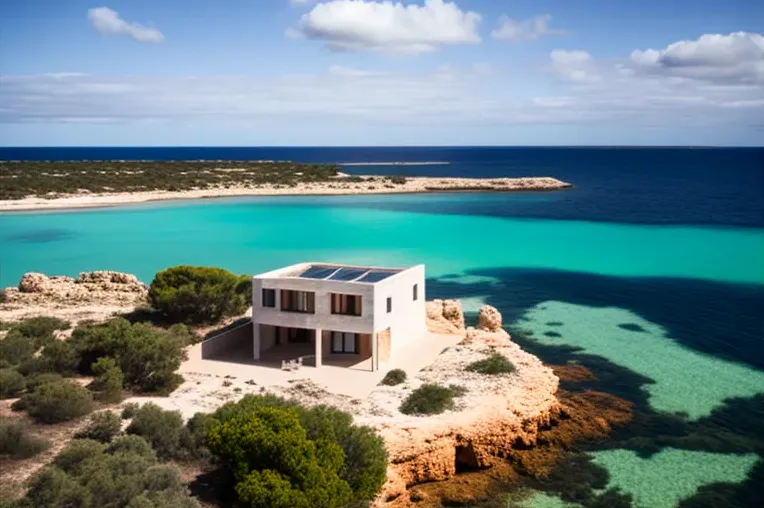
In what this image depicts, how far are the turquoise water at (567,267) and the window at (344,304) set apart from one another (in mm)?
9489

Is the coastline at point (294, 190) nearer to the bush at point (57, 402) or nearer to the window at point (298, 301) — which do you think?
the window at point (298, 301)

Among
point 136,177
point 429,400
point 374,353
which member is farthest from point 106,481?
point 136,177

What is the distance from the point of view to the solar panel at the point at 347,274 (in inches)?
1015

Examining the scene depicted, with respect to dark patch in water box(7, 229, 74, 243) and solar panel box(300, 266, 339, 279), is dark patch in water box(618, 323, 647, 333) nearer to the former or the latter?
solar panel box(300, 266, 339, 279)

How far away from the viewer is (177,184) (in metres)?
88.1

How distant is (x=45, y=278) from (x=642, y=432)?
94.8ft

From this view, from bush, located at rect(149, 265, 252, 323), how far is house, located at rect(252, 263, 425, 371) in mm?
4090

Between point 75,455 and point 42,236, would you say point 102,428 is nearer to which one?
point 75,455

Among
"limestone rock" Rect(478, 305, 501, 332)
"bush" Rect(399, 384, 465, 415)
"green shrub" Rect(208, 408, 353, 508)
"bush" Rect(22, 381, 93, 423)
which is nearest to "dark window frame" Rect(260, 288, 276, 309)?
"bush" Rect(399, 384, 465, 415)

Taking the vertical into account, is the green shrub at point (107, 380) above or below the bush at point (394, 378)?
above

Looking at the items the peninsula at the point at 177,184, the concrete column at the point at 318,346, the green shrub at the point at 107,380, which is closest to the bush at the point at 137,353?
the green shrub at the point at 107,380

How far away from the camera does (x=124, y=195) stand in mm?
78625

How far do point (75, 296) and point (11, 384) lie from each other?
14218 mm

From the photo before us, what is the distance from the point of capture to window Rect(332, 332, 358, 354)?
26.1m
